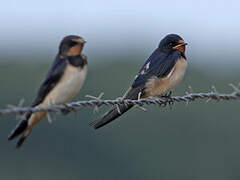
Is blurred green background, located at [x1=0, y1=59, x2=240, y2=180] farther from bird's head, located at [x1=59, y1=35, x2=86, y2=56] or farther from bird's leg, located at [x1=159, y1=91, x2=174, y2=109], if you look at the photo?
bird's head, located at [x1=59, y1=35, x2=86, y2=56]

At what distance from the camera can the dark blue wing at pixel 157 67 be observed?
6.66 metres

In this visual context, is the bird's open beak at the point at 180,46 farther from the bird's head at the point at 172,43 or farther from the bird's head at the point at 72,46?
the bird's head at the point at 72,46

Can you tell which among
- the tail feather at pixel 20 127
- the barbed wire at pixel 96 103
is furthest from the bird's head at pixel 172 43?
the tail feather at pixel 20 127

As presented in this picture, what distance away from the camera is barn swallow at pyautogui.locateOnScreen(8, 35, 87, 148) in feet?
17.6

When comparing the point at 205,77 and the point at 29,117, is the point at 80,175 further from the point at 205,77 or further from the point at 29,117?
the point at 29,117

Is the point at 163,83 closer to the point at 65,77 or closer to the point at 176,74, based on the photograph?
the point at 176,74

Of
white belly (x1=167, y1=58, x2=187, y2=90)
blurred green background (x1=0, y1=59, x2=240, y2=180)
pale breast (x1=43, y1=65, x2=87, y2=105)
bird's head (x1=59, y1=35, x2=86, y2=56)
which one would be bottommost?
blurred green background (x1=0, y1=59, x2=240, y2=180)

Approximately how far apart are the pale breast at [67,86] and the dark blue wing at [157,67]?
49.9 inches

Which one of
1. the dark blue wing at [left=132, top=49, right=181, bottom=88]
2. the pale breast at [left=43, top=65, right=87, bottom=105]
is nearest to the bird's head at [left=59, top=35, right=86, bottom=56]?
the pale breast at [left=43, top=65, right=87, bottom=105]

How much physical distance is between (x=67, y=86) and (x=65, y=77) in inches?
2.2

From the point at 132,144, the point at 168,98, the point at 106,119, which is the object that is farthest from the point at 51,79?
the point at 132,144

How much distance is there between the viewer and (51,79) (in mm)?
5414

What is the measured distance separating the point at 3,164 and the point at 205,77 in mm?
8084

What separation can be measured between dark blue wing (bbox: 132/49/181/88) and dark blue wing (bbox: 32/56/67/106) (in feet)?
4.12
